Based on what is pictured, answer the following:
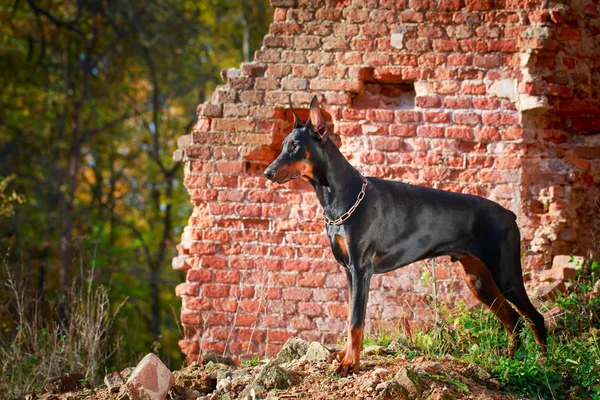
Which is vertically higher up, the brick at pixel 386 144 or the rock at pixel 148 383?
the brick at pixel 386 144

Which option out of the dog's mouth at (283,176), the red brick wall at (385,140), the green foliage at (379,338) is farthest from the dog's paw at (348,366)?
the red brick wall at (385,140)

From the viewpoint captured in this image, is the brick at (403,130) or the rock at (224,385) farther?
the brick at (403,130)

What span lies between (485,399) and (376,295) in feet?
6.90

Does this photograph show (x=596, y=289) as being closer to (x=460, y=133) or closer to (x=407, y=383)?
(x=460, y=133)

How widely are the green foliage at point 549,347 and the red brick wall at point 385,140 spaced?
483 mm

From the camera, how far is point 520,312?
4.78 meters

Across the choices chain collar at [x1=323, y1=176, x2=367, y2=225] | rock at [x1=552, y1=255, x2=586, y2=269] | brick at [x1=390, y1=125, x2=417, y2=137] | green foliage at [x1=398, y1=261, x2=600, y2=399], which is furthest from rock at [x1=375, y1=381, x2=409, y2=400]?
brick at [x1=390, y1=125, x2=417, y2=137]

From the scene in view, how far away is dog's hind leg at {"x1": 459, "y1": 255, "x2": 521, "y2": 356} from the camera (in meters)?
4.85

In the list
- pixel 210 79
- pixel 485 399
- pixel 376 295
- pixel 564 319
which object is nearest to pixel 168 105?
pixel 210 79

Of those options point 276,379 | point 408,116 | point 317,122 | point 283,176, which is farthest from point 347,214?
point 408,116

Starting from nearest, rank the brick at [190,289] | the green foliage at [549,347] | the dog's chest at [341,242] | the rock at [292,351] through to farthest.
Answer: the dog's chest at [341,242], the green foliage at [549,347], the rock at [292,351], the brick at [190,289]

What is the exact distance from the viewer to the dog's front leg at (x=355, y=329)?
4.16m

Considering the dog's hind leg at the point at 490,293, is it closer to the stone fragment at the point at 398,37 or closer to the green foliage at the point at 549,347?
the green foliage at the point at 549,347

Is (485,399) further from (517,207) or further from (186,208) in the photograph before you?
(186,208)
